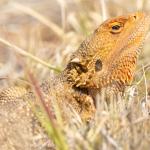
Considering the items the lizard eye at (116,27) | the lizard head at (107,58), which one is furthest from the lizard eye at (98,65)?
the lizard eye at (116,27)

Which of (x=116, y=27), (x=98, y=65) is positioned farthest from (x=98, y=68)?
(x=116, y=27)

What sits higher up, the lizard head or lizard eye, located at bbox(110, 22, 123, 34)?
lizard eye, located at bbox(110, 22, 123, 34)

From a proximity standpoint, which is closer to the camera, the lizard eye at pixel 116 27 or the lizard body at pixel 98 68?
the lizard body at pixel 98 68

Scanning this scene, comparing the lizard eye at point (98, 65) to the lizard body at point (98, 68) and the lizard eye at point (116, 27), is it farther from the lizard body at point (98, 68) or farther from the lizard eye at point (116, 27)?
the lizard eye at point (116, 27)

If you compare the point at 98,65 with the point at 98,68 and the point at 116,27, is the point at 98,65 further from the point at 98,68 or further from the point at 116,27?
the point at 116,27

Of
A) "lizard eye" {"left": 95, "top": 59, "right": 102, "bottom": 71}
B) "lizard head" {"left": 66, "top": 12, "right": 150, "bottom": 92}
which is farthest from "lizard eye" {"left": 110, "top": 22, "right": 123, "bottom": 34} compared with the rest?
"lizard eye" {"left": 95, "top": 59, "right": 102, "bottom": 71}

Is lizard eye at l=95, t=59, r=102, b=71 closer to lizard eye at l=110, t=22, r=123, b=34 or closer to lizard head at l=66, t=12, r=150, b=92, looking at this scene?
lizard head at l=66, t=12, r=150, b=92

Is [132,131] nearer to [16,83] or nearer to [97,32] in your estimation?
[97,32]

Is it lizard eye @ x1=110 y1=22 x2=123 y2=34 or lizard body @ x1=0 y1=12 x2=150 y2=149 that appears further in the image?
lizard eye @ x1=110 y1=22 x2=123 y2=34

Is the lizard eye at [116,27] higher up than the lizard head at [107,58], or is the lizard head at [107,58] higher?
the lizard eye at [116,27]
